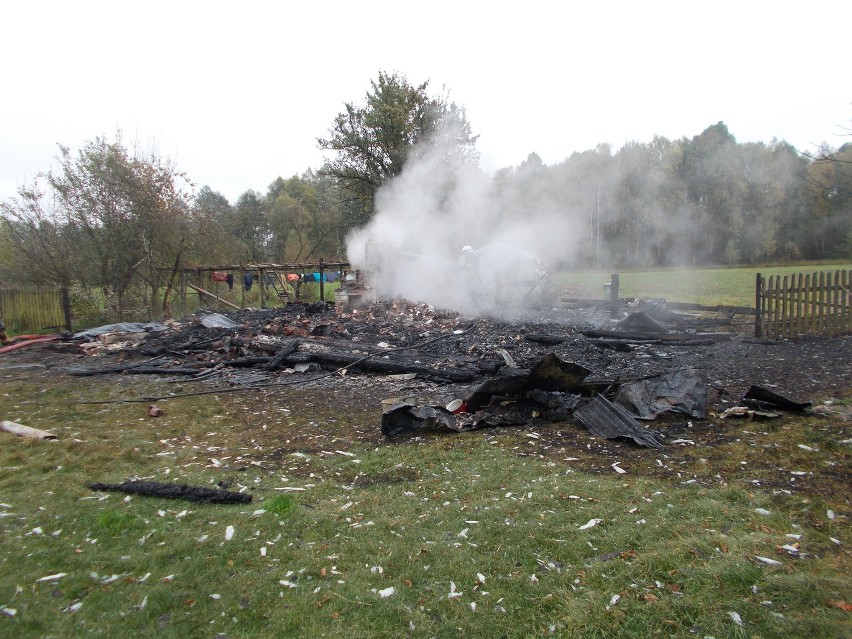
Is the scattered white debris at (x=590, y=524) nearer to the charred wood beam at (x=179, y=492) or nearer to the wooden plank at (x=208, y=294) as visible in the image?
the charred wood beam at (x=179, y=492)

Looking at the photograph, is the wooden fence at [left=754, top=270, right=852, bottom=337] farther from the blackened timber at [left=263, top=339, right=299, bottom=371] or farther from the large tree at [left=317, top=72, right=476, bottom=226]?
the large tree at [left=317, top=72, right=476, bottom=226]

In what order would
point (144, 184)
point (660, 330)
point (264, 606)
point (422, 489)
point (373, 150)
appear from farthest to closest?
1. point (373, 150)
2. point (144, 184)
3. point (660, 330)
4. point (422, 489)
5. point (264, 606)

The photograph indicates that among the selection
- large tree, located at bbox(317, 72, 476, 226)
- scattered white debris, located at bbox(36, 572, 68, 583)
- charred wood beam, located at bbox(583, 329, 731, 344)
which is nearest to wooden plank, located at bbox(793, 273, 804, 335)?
charred wood beam, located at bbox(583, 329, 731, 344)

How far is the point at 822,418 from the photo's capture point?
16.9ft

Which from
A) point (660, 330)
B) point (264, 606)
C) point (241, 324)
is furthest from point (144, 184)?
point (264, 606)

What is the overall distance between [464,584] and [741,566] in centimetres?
153

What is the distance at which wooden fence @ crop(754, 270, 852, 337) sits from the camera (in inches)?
393

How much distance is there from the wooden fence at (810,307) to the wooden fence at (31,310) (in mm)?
21654

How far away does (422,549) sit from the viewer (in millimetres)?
3150

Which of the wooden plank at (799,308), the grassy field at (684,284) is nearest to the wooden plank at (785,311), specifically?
the wooden plank at (799,308)

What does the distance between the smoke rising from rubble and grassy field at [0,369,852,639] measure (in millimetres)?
13075

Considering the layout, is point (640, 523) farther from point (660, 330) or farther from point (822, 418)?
point (660, 330)

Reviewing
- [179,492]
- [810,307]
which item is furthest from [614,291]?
[179,492]

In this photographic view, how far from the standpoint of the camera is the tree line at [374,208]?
57.8 feet
